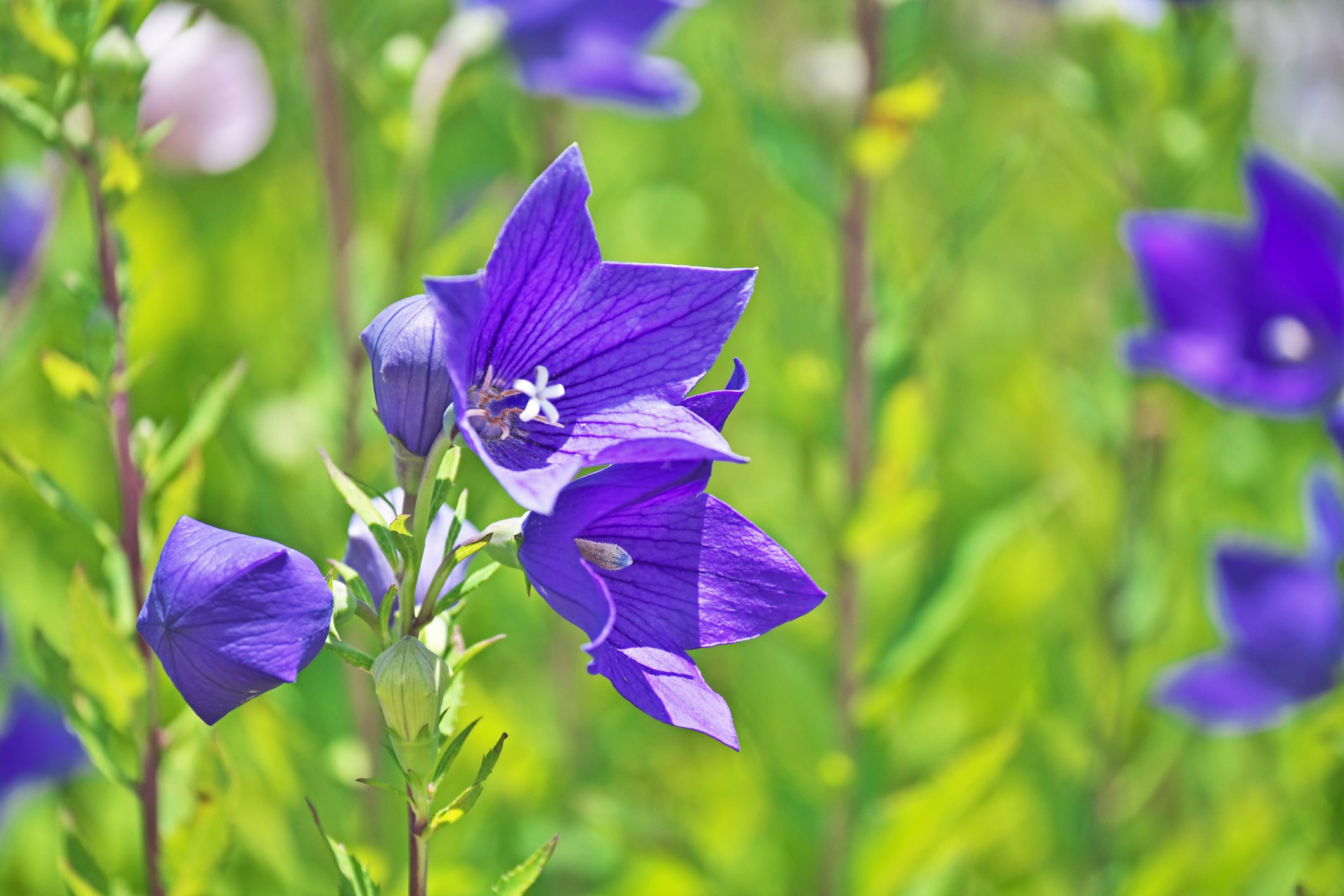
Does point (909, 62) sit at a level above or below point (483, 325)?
above

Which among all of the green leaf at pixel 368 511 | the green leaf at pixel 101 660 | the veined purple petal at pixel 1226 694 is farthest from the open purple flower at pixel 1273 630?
the green leaf at pixel 101 660

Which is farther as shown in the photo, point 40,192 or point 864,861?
point 40,192

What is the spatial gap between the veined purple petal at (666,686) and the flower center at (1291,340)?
114 centimetres

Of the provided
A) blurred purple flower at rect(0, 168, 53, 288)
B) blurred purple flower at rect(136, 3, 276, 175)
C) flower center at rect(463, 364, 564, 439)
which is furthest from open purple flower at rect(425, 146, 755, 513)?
blurred purple flower at rect(136, 3, 276, 175)

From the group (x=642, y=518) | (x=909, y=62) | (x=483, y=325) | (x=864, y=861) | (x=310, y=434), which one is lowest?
(x=864, y=861)

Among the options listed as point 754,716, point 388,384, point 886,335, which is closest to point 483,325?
point 388,384

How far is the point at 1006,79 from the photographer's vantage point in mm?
4648

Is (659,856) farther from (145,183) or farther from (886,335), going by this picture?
(145,183)

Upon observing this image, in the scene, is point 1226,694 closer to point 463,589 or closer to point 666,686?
point 666,686

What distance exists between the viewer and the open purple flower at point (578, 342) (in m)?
0.71

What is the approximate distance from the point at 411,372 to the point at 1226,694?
4.17 ft

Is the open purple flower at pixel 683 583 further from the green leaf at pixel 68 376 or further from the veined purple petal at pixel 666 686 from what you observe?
the green leaf at pixel 68 376

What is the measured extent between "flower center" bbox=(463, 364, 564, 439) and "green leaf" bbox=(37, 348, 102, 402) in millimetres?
350

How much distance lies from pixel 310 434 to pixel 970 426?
1.42 meters
